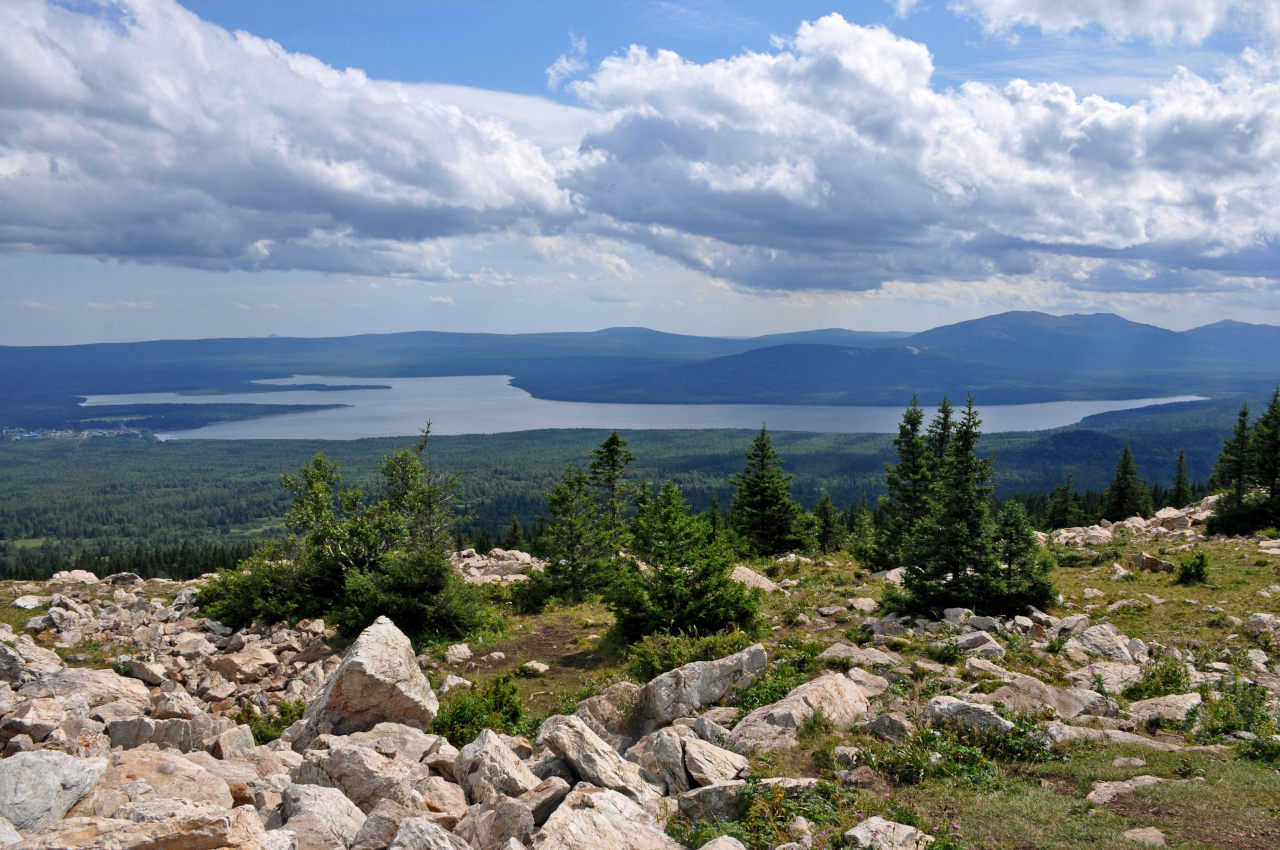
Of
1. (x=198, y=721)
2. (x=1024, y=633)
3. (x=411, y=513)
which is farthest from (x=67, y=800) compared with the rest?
(x=411, y=513)

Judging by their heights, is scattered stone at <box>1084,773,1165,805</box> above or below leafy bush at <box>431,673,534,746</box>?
above

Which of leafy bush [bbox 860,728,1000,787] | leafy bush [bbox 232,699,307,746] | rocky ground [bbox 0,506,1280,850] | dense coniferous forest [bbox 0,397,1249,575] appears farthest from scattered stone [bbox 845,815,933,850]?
dense coniferous forest [bbox 0,397,1249,575]

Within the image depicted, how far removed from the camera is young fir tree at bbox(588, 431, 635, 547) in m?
35.1

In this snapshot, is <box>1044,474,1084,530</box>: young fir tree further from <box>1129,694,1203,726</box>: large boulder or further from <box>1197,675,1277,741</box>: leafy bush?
<box>1129,694,1203,726</box>: large boulder

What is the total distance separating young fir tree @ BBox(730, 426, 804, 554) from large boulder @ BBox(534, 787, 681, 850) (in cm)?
2532

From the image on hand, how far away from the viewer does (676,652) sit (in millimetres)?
14469

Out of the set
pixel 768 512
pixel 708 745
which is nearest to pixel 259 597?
pixel 708 745

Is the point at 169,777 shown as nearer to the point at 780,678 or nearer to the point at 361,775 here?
the point at 361,775

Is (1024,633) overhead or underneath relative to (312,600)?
overhead

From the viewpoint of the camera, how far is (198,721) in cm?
1207

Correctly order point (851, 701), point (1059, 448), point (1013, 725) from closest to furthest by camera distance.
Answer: point (1013, 725) → point (851, 701) → point (1059, 448)

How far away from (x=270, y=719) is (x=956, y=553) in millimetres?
16116

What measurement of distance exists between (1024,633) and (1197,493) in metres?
81.8

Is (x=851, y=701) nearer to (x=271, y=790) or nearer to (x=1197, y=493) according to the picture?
(x=271, y=790)
